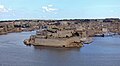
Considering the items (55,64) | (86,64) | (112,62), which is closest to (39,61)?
(55,64)

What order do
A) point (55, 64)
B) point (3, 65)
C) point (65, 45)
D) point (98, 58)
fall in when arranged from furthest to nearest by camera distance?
point (65, 45) → point (98, 58) → point (55, 64) → point (3, 65)

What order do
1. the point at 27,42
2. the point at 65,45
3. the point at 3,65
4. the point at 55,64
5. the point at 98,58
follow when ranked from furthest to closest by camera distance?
the point at 27,42
the point at 65,45
the point at 98,58
the point at 55,64
the point at 3,65

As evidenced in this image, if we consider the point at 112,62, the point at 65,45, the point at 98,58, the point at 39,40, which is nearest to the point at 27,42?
the point at 39,40

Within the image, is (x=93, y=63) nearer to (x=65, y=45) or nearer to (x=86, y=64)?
(x=86, y=64)

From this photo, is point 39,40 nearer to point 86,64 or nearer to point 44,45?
point 44,45

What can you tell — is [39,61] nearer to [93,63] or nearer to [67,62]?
[67,62]

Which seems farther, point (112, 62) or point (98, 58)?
point (98, 58)

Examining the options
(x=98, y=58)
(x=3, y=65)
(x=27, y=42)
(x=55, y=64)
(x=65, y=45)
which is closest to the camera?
(x=3, y=65)

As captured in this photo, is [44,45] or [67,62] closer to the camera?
[67,62]

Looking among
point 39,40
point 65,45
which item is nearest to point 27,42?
point 39,40
